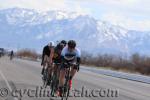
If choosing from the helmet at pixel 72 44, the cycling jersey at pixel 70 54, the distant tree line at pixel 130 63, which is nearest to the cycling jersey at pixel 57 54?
the cycling jersey at pixel 70 54

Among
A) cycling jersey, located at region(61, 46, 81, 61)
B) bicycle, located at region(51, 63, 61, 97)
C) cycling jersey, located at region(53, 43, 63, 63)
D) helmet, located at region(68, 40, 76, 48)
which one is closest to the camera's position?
helmet, located at region(68, 40, 76, 48)

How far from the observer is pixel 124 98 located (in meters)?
19.9

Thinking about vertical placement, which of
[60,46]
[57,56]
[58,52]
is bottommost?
[57,56]

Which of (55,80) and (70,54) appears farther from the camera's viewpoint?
(55,80)

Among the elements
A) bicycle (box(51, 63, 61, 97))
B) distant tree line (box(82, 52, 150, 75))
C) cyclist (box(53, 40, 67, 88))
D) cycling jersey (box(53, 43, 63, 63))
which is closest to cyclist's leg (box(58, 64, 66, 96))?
bicycle (box(51, 63, 61, 97))

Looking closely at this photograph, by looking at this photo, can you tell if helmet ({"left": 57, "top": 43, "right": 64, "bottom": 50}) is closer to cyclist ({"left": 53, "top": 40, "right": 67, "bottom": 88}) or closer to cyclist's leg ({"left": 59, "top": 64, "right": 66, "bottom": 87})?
cyclist ({"left": 53, "top": 40, "right": 67, "bottom": 88})

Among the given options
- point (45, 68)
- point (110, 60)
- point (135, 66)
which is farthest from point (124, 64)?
point (45, 68)

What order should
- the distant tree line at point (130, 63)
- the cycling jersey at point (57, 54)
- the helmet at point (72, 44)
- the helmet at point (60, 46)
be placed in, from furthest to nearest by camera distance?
the distant tree line at point (130, 63), the cycling jersey at point (57, 54), the helmet at point (60, 46), the helmet at point (72, 44)

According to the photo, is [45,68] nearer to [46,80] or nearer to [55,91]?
[46,80]

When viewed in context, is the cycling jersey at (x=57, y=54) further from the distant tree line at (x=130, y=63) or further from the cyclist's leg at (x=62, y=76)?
the distant tree line at (x=130, y=63)

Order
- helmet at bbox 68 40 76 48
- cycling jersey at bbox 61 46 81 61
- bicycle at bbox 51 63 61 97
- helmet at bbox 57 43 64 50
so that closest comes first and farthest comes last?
helmet at bbox 68 40 76 48
cycling jersey at bbox 61 46 81 61
bicycle at bbox 51 63 61 97
helmet at bbox 57 43 64 50

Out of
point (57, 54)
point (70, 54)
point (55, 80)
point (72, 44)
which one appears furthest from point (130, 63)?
point (72, 44)

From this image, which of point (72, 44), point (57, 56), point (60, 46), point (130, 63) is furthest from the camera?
point (130, 63)

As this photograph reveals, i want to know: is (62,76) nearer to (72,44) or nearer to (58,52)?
(72,44)
